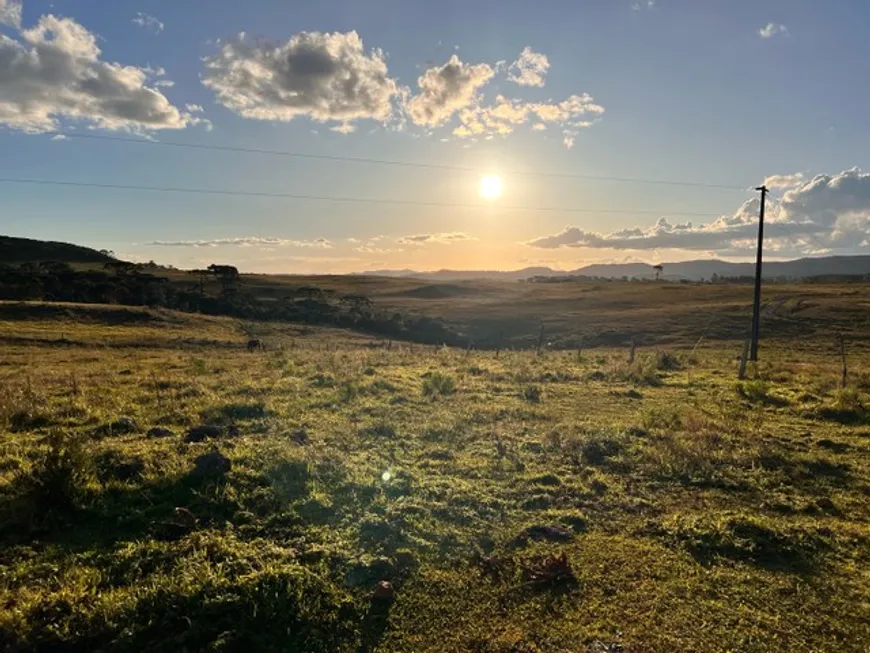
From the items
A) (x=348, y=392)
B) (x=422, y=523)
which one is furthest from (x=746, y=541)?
(x=348, y=392)

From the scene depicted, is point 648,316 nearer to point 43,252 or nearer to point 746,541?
point 746,541

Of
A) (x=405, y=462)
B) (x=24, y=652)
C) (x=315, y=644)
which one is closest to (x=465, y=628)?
(x=315, y=644)

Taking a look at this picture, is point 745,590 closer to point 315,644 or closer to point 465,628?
point 465,628

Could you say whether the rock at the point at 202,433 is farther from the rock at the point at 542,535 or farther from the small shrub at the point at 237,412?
the rock at the point at 542,535

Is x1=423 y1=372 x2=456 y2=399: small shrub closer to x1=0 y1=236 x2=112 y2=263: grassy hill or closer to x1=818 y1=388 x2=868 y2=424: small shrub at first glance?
x1=818 y1=388 x2=868 y2=424: small shrub

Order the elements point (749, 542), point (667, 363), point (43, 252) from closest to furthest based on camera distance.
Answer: point (749, 542)
point (667, 363)
point (43, 252)

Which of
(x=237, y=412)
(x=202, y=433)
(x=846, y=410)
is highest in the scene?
(x=846, y=410)

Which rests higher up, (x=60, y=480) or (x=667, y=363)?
(x=60, y=480)

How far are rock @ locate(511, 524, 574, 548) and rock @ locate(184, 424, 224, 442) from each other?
727 centimetres

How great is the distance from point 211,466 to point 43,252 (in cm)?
15318

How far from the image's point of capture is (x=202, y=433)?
12.1m

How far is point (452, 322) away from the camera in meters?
72.7

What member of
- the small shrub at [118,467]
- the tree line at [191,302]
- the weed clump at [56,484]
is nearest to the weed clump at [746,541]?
the small shrub at [118,467]

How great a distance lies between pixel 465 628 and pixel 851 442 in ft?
41.5
